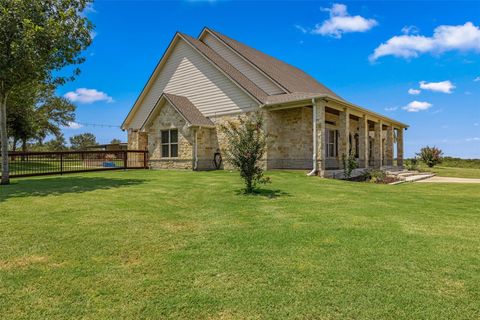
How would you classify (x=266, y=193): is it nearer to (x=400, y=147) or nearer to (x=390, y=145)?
(x=390, y=145)

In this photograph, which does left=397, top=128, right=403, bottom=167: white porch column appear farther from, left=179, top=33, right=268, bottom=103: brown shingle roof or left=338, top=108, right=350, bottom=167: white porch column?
left=179, top=33, right=268, bottom=103: brown shingle roof

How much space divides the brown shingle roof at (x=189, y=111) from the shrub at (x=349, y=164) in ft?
25.8

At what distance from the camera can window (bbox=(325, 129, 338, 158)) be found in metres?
19.7

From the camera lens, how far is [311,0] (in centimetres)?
1406

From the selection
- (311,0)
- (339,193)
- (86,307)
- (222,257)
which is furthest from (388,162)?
(86,307)

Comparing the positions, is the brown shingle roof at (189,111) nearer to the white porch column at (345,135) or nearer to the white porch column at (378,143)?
the white porch column at (345,135)

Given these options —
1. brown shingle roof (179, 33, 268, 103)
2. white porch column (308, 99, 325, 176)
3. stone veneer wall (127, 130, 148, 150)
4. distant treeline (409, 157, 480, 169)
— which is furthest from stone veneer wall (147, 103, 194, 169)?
distant treeline (409, 157, 480, 169)

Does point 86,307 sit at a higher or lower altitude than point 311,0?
lower

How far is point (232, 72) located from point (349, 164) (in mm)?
8804

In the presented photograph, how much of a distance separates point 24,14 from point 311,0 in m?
11.2

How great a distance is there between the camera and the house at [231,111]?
1683 cm

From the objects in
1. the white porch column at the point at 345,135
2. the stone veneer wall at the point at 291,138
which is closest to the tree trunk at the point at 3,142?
the stone veneer wall at the point at 291,138

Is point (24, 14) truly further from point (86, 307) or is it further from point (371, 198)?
point (371, 198)

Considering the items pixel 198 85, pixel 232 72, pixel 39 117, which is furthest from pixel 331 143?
pixel 39 117
